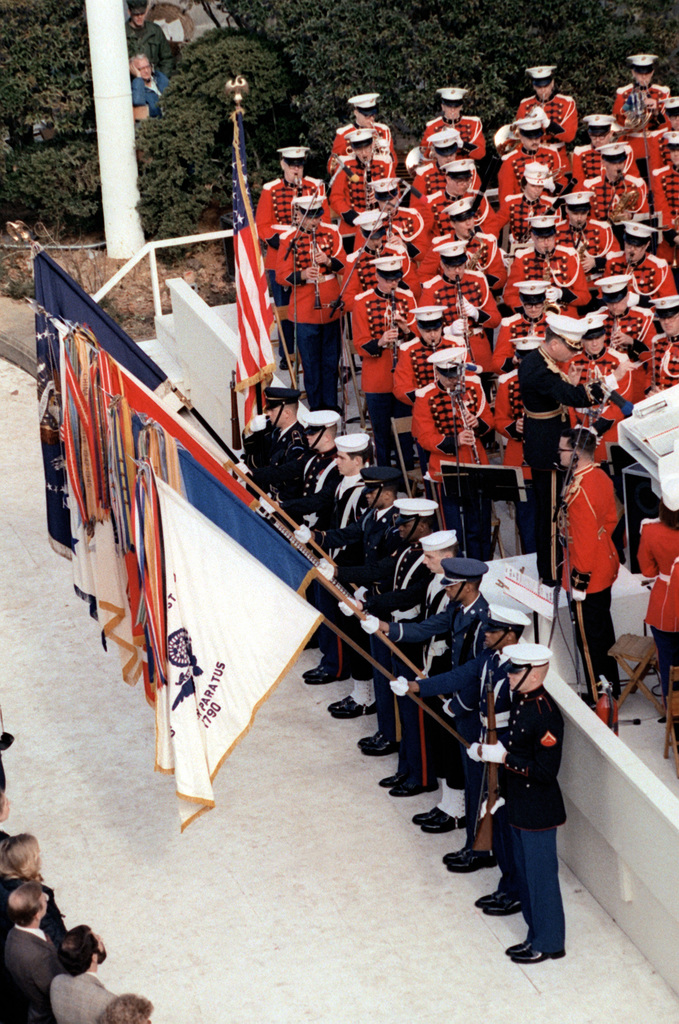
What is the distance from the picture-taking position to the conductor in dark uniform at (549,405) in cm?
981

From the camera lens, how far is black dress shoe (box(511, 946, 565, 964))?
324 inches

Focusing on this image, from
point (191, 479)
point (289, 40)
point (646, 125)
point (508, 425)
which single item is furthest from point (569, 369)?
point (289, 40)

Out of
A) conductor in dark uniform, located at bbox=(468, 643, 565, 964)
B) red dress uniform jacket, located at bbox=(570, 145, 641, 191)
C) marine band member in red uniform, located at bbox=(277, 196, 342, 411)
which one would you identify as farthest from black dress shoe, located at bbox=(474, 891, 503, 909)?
red dress uniform jacket, located at bbox=(570, 145, 641, 191)

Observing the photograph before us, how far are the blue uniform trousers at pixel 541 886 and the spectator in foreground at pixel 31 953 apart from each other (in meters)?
2.57

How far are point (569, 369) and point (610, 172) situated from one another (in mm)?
3871

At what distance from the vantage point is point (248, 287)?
37.9ft

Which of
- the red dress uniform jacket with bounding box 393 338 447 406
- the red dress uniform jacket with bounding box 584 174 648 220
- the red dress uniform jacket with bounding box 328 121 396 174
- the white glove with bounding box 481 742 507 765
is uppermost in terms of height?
the red dress uniform jacket with bounding box 328 121 396 174

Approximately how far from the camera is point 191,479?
879 centimetres

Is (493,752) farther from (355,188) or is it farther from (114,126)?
(114,126)

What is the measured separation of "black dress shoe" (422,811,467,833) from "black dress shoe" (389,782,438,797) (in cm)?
35

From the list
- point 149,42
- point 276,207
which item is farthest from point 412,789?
point 149,42

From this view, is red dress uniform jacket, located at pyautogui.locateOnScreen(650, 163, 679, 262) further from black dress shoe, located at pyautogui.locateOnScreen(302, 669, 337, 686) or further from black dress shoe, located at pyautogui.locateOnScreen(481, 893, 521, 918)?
black dress shoe, located at pyautogui.locateOnScreen(481, 893, 521, 918)

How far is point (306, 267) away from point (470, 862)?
5.94 meters

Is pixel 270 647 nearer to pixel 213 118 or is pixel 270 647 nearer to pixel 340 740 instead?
pixel 340 740
